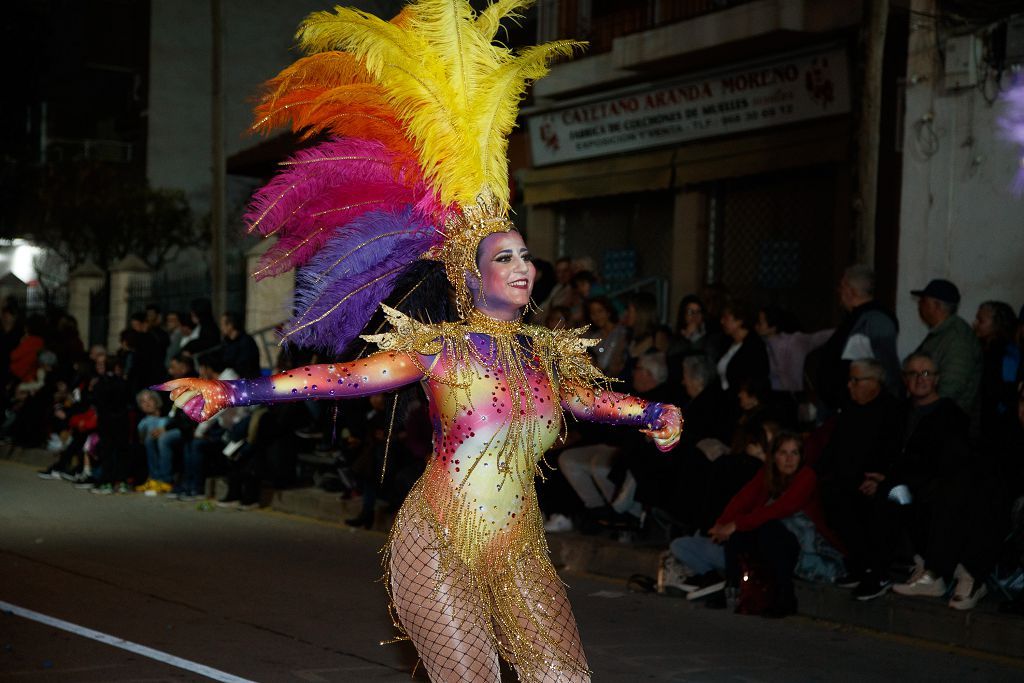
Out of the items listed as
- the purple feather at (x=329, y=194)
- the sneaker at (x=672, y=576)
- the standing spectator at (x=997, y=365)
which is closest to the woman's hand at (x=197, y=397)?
the purple feather at (x=329, y=194)

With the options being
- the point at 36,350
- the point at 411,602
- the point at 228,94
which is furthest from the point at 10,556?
the point at 228,94

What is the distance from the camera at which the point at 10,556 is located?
10.4 m

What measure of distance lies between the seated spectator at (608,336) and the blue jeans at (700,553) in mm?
2170

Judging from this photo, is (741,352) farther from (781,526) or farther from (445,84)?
(445,84)

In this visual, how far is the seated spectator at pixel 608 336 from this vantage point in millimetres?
11213

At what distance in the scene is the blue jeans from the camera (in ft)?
29.9

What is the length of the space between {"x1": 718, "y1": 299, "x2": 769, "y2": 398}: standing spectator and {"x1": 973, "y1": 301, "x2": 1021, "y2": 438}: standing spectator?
1623 mm

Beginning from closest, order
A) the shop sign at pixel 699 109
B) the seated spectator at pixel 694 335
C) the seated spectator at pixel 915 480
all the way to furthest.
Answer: the seated spectator at pixel 915 480 → the seated spectator at pixel 694 335 → the shop sign at pixel 699 109

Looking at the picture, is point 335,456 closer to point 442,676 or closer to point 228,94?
point 442,676

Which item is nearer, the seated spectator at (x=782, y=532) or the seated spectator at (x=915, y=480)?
the seated spectator at (x=915, y=480)

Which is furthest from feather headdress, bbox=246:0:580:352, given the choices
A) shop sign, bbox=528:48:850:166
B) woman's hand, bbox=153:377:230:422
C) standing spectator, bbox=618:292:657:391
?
shop sign, bbox=528:48:850:166

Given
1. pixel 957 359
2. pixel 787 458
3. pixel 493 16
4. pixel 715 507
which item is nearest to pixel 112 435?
pixel 715 507

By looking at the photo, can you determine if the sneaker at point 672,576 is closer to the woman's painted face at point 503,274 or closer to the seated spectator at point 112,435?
the woman's painted face at point 503,274

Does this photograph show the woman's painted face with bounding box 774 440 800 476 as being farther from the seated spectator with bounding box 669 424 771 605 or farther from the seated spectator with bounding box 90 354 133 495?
the seated spectator with bounding box 90 354 133 495
